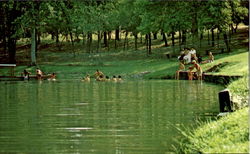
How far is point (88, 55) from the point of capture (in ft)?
274

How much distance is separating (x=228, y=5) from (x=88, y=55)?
1086 inches

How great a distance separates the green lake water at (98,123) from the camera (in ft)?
40.3

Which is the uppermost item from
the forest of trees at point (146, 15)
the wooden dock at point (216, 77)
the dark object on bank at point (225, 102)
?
the forest of trees at point (146, 15)

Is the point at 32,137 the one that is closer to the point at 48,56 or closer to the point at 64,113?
the point at 64,113

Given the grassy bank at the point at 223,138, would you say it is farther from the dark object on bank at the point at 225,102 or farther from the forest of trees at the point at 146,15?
the forest of trees at the point at 146,15

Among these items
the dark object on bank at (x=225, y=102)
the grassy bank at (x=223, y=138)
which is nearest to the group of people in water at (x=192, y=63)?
the dark object on bank at (x=225, y=102)

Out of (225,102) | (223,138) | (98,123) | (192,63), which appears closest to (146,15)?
(192,63)

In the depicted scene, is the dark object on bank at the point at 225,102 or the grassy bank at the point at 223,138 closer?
the grassy bank at the point at 223,138

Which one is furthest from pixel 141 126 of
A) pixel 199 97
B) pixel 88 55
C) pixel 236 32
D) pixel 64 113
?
pixel 236 32

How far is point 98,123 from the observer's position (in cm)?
1630

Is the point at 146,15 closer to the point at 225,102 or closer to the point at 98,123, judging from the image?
the point at 98,123

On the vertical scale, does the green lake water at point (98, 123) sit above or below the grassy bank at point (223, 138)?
below

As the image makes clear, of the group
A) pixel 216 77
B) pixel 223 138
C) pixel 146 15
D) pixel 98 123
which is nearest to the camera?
pixel 223 138

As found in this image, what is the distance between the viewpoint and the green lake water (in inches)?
484
